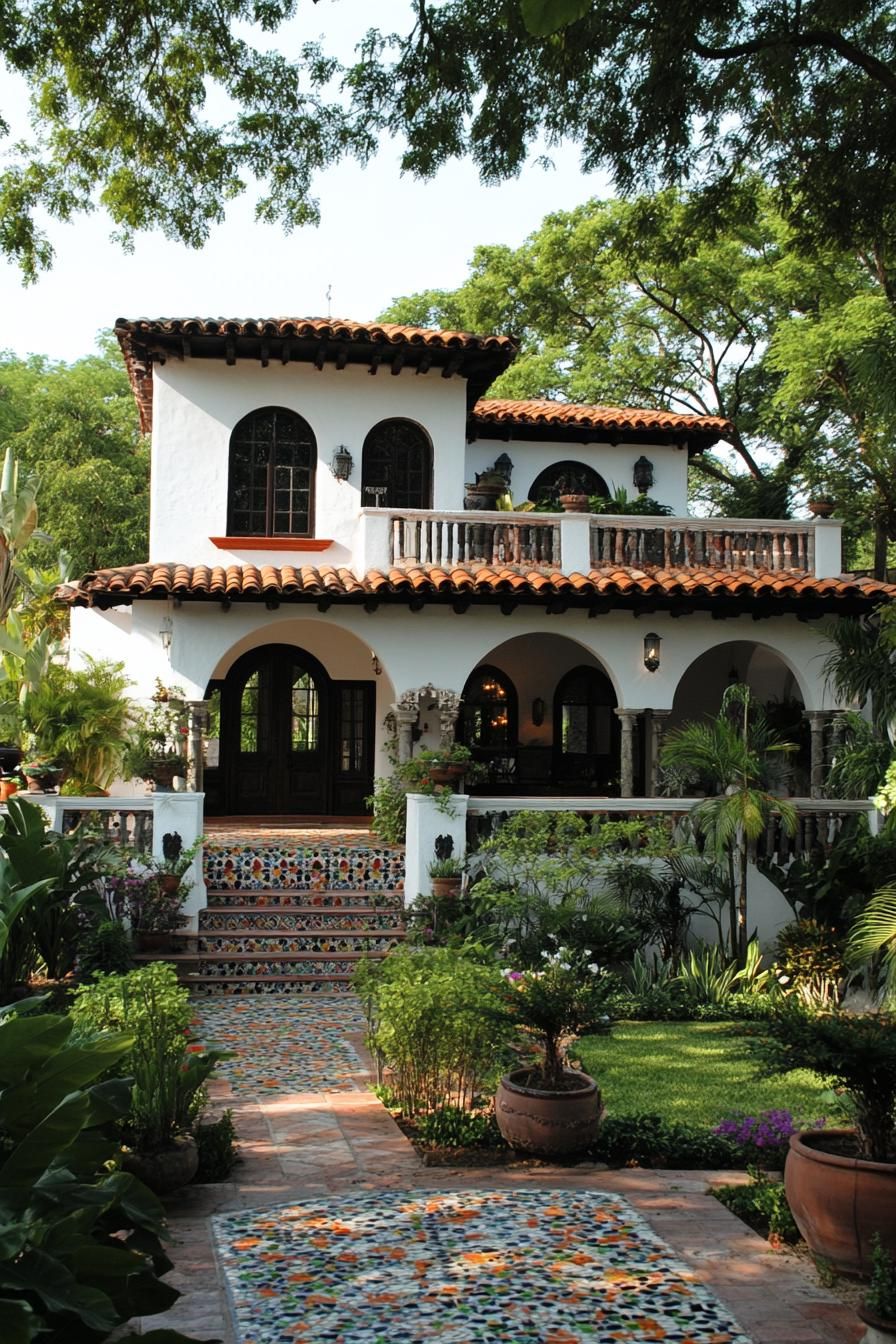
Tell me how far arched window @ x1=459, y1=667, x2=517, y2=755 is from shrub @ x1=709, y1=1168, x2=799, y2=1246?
514 inches

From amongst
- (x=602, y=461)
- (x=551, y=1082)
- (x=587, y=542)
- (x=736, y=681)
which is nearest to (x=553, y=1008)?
(x=551, y=1082)

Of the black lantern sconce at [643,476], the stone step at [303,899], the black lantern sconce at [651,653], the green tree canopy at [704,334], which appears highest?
the green tree canopy at [704,334]

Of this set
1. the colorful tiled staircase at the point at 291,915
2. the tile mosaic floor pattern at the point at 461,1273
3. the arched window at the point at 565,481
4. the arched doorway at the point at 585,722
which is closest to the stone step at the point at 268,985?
the colorful tiled staircase at the point at 291,915

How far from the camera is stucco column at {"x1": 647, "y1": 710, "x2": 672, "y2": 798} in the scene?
16.9 meters

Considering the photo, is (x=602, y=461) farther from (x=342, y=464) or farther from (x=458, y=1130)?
(x=458, y=1130)

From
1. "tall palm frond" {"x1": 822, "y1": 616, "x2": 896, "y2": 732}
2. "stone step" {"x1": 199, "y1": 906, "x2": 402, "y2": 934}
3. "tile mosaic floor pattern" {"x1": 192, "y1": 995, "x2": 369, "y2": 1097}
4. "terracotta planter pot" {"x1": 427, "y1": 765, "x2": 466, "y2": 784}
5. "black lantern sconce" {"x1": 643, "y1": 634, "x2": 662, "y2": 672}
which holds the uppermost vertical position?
"black lantern sconce" {"x1": 643, "y1": 634, "x2": 662, "y2": 672}

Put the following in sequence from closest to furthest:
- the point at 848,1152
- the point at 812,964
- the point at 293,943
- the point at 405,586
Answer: the point at 848,1152 → the point at 812,964 → the point at 293,943 → the point at 405,586

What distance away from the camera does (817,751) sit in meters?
16.8

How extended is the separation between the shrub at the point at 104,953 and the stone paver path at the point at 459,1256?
11.1 feet

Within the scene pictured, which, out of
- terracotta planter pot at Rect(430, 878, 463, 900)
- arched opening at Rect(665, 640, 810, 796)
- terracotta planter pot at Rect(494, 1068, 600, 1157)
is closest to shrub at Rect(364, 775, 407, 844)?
terracotta planter pot at Rect(430, 878, 463, 900)

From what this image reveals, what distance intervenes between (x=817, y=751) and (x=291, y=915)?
7392 mm

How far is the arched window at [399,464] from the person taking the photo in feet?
59.9

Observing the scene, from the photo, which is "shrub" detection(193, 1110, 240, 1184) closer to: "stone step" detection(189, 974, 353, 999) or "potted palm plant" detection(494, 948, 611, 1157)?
"potted palm plant" detection(494, 948, 611, 1157)

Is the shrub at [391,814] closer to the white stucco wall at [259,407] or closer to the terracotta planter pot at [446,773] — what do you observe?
the terracotta planter pot at [446,773]
